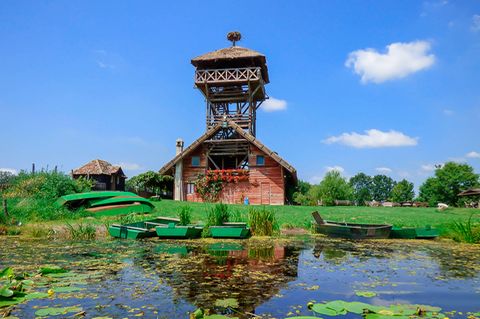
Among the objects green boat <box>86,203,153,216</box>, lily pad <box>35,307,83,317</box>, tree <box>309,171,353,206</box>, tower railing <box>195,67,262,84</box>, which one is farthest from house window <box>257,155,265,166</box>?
tree <box>309,171,353,206</box>

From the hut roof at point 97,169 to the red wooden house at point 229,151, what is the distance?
13.3 m

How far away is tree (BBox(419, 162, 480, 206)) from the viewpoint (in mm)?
68125

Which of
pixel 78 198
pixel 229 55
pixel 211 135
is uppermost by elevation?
pixel 229 55

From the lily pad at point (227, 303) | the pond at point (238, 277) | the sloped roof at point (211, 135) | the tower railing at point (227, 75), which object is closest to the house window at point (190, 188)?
the sloped roof at point (211, 135)

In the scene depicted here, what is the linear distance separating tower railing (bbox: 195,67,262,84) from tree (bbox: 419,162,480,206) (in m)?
50.9

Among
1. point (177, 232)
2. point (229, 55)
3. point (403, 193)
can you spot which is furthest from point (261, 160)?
point (403, 193)

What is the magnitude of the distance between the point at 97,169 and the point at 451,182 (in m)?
62.0

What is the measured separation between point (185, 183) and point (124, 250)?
19.4 metres

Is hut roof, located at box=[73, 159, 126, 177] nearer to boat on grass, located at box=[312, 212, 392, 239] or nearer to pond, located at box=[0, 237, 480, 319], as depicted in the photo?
pond, located at box=[0, 237, 480, 319]

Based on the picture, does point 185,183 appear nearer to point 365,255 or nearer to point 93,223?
point 93,223

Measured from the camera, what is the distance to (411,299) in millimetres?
5805

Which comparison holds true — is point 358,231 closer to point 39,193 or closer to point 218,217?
point 218,217

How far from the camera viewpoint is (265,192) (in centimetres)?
2869

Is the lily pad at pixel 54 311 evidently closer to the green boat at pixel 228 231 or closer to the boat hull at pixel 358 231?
the green boat at pixel 228 231
